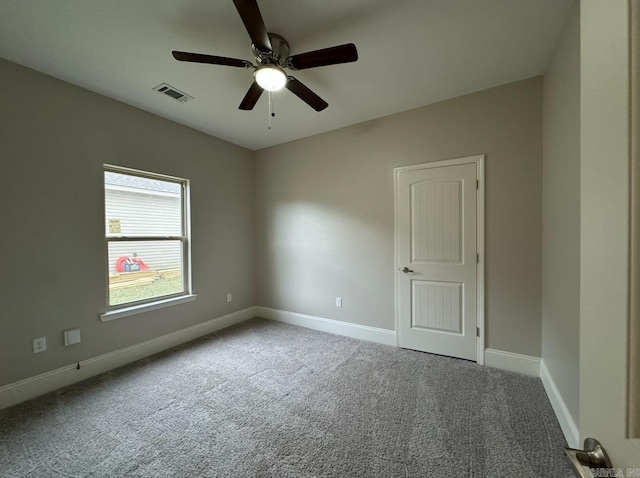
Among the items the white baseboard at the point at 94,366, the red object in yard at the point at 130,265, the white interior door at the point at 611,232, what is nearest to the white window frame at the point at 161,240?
the red object in yard at the point at 130,265

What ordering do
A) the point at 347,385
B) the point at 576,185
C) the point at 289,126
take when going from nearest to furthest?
the point at 576,185 → the point at 347,385 → the point at 289,126

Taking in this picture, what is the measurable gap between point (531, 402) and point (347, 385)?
142 centimetres

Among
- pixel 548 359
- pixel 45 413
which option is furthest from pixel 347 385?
pixel 45 413

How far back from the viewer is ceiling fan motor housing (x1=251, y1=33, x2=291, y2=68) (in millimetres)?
1675

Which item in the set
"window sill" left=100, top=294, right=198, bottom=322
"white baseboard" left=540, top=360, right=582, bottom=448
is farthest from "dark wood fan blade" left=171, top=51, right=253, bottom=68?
"white baseboard" left=540, top=360, right=582, bottom=448

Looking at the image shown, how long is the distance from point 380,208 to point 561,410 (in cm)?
222

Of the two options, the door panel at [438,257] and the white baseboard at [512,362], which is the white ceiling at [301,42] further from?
the white baseboard at [512,362]

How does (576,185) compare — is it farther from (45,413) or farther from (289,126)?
(45,413)

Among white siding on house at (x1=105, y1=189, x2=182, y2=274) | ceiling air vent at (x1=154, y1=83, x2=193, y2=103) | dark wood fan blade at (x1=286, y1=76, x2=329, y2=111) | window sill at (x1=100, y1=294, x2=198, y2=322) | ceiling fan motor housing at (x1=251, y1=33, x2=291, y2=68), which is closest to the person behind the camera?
ceiling fan motor housing at (x1=251, y1=33, x2=291, y2=68)

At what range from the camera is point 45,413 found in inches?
74.1

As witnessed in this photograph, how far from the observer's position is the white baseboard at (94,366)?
78.7 inches

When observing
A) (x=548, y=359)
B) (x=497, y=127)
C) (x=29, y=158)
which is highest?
(x=497, y=127)

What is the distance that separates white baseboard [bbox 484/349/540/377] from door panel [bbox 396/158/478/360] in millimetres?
134

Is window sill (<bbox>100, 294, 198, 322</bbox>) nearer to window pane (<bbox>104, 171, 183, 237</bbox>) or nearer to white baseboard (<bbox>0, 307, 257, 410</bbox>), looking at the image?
white baseboard (<bbox>0, 307, 257, 410</bbox>)
